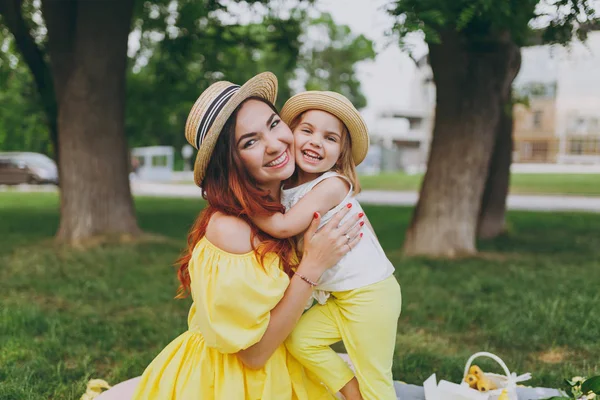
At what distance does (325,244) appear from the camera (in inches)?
88.7

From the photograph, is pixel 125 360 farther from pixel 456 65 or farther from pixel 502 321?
pixel 456 65

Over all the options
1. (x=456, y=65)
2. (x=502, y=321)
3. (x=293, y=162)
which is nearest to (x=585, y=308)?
(x=502, y=321)

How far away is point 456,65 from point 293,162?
4979 millimetres

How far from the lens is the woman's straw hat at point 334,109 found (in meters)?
2.42

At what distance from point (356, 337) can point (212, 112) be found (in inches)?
41.4

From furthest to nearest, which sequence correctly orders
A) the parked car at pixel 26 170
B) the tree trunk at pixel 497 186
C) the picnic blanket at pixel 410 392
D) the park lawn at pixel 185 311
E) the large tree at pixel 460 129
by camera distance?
the parked car at pixel 26 170
the tree trunk at pixel 497 186
the large tree at pixel 460 129
the park lawn at pixel 185 311
the picnic blanket at pixel 410 392

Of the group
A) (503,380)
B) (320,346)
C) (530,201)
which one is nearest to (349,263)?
(320,346)

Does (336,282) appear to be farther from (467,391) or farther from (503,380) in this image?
(503,380)

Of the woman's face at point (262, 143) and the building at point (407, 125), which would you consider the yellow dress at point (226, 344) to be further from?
the building at point (407, 125)

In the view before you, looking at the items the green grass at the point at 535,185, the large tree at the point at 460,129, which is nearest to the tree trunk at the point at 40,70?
the large tree at the point at 460,129

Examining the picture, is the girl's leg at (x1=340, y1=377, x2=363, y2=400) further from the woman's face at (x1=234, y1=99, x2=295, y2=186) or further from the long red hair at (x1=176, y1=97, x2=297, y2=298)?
the woman's face at (x1=234, y1=99, x2=295, y2=186)

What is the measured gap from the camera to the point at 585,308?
16.1 ft

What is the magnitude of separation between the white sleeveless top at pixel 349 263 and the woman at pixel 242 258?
0.06 meters

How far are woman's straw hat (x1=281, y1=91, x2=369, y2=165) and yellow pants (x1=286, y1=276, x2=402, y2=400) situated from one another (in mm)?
636
